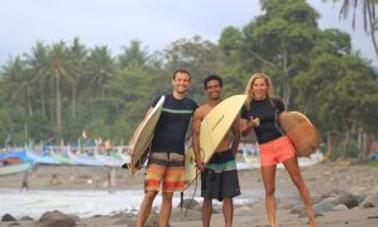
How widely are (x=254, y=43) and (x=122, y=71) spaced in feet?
106

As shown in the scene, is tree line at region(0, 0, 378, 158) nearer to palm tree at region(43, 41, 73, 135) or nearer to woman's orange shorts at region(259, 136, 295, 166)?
palm tree at region(43, 41, 73, 135)

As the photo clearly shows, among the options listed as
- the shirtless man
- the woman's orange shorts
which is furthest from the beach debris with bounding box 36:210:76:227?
the woman's orange shorts

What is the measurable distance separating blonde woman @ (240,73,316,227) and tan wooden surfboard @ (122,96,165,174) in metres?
0.88

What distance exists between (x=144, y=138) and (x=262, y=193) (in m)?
22.2

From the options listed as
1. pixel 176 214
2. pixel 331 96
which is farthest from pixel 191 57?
pixel 176 214

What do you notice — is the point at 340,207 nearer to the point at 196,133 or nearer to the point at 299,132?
the point at 299,132

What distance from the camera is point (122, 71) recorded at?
7944 cm

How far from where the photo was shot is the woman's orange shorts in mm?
6922

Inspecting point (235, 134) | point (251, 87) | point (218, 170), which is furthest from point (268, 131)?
point (218, 170)

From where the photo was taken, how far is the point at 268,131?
695 centimetres

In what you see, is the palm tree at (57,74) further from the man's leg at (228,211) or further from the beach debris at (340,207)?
the man's leg at (228,211)

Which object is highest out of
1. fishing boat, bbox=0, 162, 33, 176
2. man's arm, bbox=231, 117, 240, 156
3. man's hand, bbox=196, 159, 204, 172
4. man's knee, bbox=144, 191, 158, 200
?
man's arm, bbox=231, 117, 240, 156

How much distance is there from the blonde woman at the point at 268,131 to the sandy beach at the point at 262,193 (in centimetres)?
129

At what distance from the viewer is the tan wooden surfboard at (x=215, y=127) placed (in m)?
6.79
